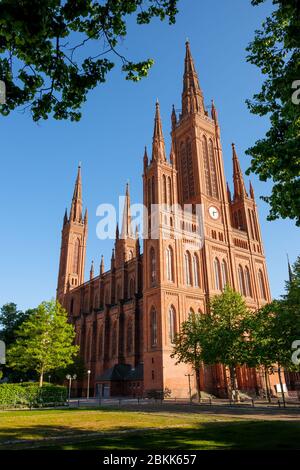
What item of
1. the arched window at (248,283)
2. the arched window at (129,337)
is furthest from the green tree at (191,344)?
the arched window at (248,283)

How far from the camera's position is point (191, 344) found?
38875mm

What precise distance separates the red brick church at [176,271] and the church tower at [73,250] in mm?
12431

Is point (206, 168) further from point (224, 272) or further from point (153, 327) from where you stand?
point (153, 327)

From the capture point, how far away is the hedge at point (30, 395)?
114 feet

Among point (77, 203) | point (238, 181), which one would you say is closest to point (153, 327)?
point (238, 181)

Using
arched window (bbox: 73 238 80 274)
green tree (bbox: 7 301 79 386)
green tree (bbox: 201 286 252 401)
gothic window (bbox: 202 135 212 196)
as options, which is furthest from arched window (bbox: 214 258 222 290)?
arched window (bbox: 73 238 80 274)

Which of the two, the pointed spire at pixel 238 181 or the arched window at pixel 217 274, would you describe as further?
the pointed spire at pixel 238 181

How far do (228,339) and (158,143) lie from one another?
35183 mm

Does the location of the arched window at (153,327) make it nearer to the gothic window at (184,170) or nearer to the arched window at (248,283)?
the arched window at (248,283)

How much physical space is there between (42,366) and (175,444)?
38.0 m
